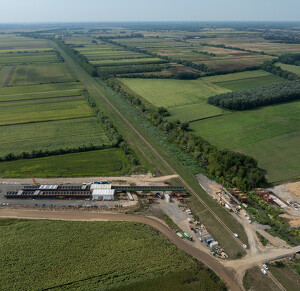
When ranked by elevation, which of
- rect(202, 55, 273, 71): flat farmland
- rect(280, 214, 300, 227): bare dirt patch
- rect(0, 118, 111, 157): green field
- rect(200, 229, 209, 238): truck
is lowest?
rect(200, 229, 209, 238): truck

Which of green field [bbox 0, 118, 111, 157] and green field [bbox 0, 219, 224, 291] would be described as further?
green field [bbox 0, 118, 111, 157]

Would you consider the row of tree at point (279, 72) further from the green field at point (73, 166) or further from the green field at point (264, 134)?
the green field at point (73, 166)

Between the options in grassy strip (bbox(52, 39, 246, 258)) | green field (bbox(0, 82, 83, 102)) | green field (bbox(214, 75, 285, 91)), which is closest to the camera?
grassy strip (bbox(52, 39, 246, 258))

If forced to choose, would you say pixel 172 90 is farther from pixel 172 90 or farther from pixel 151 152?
pixel 151 152

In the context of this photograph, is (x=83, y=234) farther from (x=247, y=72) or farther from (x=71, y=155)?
(x=247, y=72)

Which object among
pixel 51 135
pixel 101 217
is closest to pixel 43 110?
pixel 51 135

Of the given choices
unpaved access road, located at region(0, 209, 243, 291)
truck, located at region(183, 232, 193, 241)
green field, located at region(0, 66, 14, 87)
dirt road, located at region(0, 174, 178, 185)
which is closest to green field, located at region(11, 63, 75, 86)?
Answer: green field, located at region(0, 66, 14, 87)

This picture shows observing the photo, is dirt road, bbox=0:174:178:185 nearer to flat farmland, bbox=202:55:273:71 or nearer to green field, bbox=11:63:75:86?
green field, bbox=11:63:75:86
